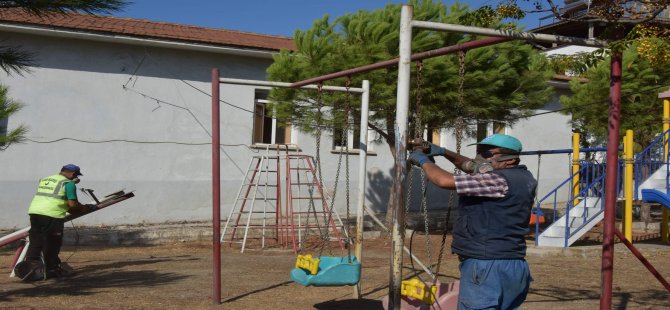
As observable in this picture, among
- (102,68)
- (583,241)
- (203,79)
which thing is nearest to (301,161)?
(203,79)

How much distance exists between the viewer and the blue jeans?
14.6ft

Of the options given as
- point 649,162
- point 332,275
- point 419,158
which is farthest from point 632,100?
point 419,158

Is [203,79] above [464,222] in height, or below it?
above

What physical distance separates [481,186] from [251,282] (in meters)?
5.58

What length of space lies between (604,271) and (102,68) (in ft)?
41.6

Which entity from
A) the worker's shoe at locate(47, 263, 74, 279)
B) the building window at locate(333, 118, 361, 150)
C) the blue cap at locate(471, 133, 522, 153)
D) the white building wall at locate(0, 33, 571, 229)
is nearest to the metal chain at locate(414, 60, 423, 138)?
the blue cap at locate(471, 133, 522, 153)

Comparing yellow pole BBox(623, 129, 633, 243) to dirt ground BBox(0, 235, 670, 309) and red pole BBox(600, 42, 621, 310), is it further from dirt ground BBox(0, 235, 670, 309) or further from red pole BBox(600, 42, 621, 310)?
red pole BBox(600, 42, 621, 310)

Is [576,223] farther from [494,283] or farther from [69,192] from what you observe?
[494,283]

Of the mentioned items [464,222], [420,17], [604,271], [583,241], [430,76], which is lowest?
[583,241]

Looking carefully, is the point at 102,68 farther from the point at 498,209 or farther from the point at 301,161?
the point at 498,209

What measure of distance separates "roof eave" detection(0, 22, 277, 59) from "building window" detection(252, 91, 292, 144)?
109 cm

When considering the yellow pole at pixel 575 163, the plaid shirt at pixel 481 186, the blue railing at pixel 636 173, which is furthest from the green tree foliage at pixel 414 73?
the plaid shirt at pixel 481 186

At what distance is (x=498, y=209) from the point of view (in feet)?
14.7

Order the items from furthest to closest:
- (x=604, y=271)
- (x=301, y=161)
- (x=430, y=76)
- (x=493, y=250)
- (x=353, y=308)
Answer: (x=301, y=161), (x=430, y=76), (x=353, y=308), (x=604, y=271), (x=493, y=250)
